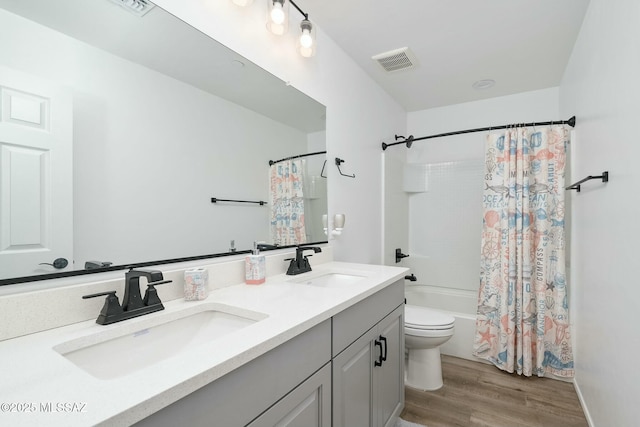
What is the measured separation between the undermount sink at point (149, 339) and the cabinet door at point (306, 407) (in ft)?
0.77

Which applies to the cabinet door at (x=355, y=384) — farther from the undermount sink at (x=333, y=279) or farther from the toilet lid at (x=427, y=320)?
the toilet lid at (x=427, y=320)

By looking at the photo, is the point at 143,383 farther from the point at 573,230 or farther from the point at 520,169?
the point at 573,230

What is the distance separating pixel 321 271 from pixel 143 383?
1144mm

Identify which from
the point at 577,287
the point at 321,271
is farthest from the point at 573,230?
Answer: the point at 321,271

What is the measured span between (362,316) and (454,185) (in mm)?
2311

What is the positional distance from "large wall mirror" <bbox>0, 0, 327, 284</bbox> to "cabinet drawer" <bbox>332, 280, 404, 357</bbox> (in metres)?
0.58

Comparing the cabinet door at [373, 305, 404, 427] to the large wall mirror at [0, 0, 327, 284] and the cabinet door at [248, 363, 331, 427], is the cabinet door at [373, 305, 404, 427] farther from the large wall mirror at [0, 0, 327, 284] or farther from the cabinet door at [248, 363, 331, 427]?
the large wall mirror at [0, 0, 327, 284]

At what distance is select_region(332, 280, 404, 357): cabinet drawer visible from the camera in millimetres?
1055

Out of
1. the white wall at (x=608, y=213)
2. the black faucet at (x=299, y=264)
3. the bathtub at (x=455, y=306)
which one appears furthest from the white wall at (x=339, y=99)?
the white wall at (x=608, y=213)

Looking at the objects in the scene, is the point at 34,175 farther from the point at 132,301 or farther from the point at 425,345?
the point at 425,345

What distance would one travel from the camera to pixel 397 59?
87.6 inches

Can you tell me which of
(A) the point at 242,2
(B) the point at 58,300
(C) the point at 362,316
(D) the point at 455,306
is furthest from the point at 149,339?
(D) the point at 455,306

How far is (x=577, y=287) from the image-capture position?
2105 millimetres

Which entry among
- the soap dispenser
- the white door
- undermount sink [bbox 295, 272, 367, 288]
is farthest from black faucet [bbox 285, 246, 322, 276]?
the white door
